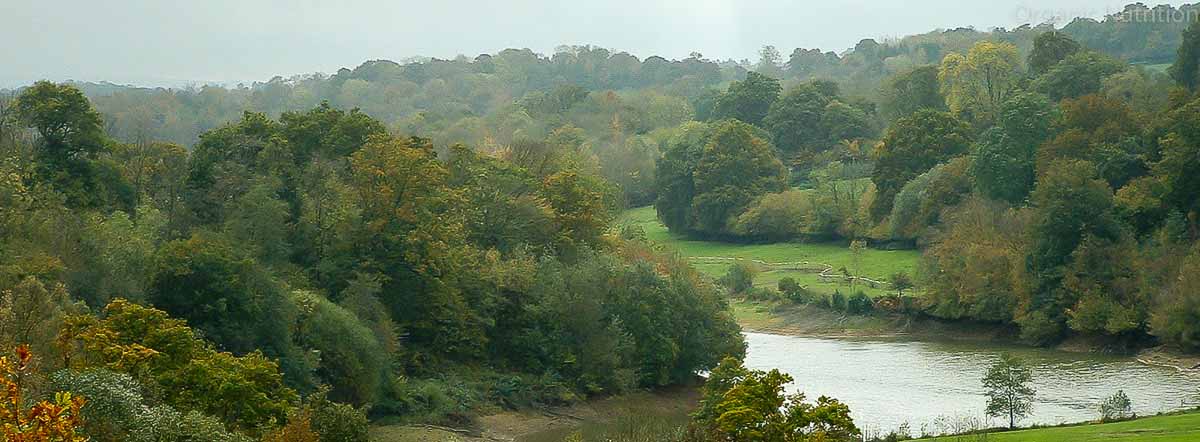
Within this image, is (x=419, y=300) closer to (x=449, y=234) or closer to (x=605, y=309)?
(x=449, y=234)

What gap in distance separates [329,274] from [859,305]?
128 ft

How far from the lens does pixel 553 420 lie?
5331 cm

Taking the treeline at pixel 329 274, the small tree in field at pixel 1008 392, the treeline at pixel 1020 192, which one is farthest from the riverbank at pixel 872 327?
the small tree in field at pixel 1008 392

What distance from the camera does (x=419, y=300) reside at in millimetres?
55312

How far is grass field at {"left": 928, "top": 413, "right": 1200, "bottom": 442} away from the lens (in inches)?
1268

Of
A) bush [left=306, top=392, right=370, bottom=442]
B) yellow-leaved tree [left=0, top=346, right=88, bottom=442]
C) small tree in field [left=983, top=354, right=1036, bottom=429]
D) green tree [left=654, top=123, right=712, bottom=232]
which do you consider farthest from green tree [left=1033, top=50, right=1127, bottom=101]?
yellow-leaved tree [left=0, top=346, right=88, bottom=442]

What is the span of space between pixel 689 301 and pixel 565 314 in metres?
6.12

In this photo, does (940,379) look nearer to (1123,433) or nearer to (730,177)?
(1123,433)

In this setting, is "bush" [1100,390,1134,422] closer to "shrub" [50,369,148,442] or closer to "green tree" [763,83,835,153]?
"shrub" [50,369,148,442]

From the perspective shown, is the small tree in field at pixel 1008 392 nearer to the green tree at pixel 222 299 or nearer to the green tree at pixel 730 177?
the green tree at pixel 222 299

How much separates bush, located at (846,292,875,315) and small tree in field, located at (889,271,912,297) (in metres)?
2.06

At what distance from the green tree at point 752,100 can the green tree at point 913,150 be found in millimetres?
36399

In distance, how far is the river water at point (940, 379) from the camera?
1967 inches

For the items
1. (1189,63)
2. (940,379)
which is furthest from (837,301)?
(1189,63)
